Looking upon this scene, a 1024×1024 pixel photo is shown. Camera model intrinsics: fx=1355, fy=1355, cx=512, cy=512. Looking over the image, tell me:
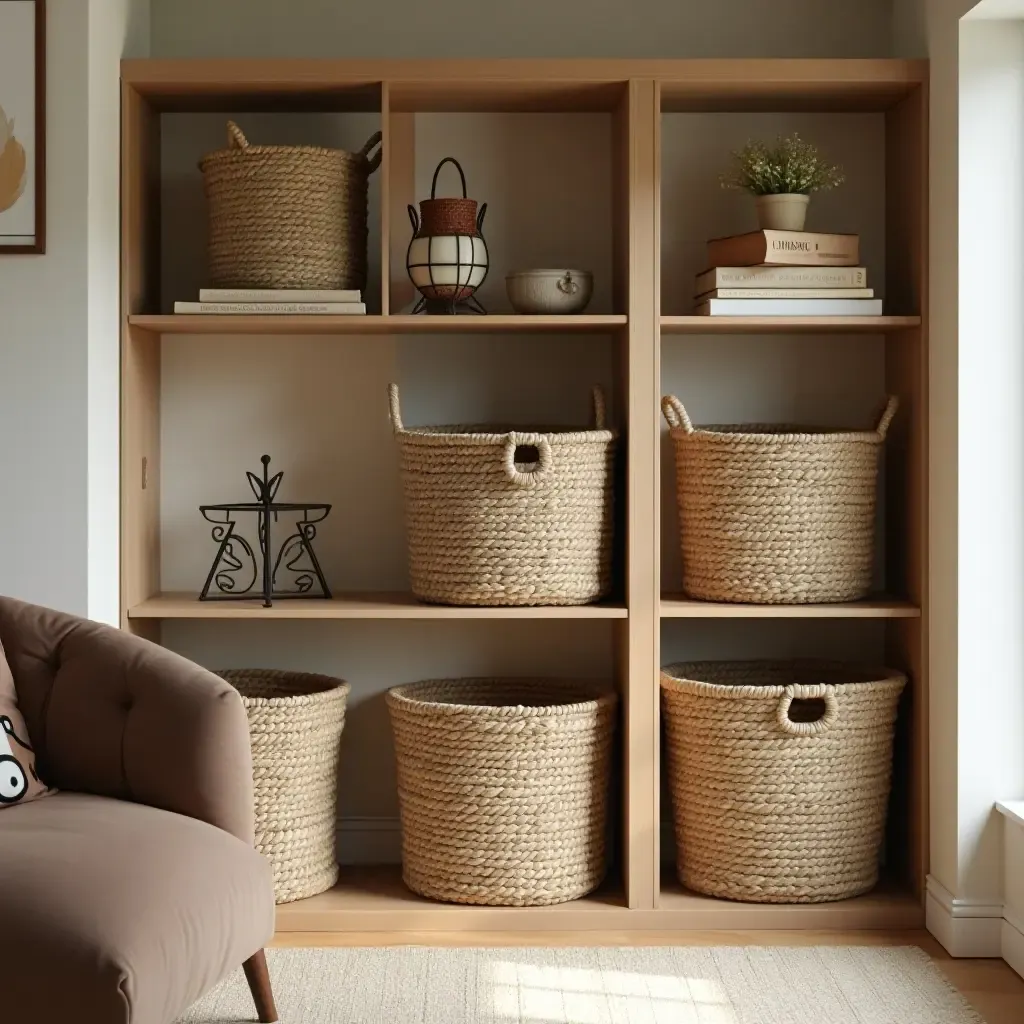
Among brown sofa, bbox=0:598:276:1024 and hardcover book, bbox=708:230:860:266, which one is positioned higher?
hardcover book, bbox=708:230:860:266

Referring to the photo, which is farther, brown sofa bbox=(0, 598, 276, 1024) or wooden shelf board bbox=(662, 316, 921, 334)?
wooden shelf board bbox=(662, 316, 921, 334)

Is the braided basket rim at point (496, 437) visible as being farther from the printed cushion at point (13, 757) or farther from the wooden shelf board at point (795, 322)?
the printed cushion at point (13, 757)

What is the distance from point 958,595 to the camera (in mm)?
2609

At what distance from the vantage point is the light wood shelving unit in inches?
108

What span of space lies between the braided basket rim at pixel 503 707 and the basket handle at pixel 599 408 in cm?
57

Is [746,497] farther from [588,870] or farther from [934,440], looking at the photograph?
[588,870]

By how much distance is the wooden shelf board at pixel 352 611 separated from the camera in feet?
9.01

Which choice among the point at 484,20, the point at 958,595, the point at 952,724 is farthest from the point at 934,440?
the point at 484,20

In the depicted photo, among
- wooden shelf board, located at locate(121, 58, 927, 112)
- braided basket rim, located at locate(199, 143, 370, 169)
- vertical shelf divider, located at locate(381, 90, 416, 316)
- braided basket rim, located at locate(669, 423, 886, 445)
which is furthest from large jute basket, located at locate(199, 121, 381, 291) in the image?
braided basket rim, located at locate(669, 423, 886, 445)

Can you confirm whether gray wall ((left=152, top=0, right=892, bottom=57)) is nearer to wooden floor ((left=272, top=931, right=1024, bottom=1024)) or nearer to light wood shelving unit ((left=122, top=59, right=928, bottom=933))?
light wood shelving unit ((left=122, top=59, right=928, bottom=933))

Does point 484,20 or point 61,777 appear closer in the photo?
point 61,777

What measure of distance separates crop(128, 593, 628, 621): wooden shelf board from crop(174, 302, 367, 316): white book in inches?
23.7

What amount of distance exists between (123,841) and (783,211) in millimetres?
1783

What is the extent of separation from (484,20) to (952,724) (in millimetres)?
1833
